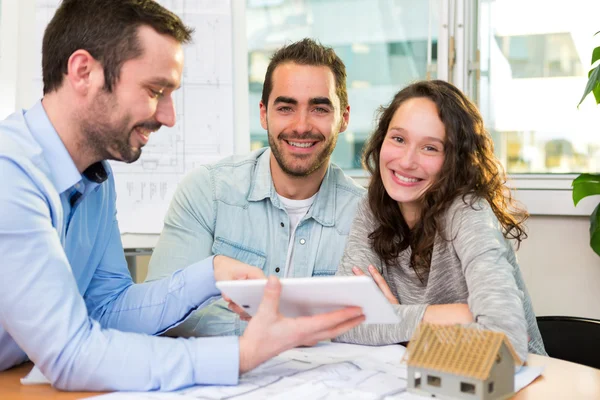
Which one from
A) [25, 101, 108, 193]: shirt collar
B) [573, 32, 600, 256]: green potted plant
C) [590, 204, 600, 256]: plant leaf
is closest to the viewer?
[25, 101, 108, 193]: shirt collar

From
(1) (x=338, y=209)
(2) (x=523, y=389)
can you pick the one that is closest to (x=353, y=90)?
(1) (x=338, y=209)

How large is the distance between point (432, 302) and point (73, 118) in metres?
0.94

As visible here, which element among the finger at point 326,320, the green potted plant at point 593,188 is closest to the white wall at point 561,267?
the green potted plant at point 593,188

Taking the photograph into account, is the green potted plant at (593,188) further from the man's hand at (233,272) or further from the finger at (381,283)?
the man's hand at (233,272)

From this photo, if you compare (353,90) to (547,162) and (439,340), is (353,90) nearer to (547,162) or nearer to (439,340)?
(547,162)

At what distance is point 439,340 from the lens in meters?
1.13

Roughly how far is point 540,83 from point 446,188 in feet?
5.00

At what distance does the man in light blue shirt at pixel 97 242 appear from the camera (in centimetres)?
115

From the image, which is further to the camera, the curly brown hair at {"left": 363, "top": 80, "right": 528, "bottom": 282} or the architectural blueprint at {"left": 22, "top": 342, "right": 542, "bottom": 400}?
the curly brown hair at {"left": 363, "top": 80, "right": 528, "bottom": 282}

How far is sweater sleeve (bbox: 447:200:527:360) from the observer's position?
1.37 meters

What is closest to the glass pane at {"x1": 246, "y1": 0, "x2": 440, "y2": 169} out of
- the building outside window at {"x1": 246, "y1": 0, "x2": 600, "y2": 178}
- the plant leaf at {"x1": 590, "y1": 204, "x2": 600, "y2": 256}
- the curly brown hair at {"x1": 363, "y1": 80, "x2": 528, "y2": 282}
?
the building outside window at {"x1": 246, "y1": 0, "x2": 600, "y2": 178}

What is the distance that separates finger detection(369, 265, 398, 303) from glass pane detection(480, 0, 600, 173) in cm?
161

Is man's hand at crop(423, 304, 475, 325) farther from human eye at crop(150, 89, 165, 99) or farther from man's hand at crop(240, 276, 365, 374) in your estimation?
human eye at crop(150, 89, 165, 99)

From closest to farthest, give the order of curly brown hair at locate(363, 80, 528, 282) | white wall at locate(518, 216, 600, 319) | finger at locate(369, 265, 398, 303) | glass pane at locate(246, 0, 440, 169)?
finger at locate(369, 265, 398, 303), curly brown hair at locate(363, 80, 528, 282), white wall at locate(518, 216, 600, 319), glass pane at locate(246, 0, 440, 169)
